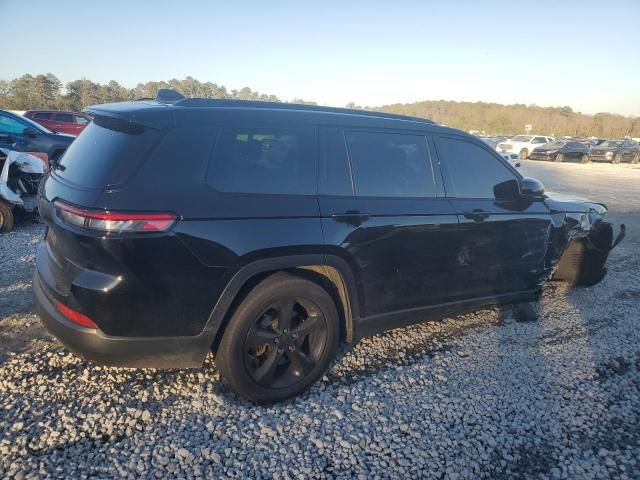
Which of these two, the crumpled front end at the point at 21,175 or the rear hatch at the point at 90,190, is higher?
the rear hatch at the point at 90,190

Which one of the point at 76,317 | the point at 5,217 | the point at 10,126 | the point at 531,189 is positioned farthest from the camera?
the point at 10,126

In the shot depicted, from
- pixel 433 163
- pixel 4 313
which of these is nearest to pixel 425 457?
pixel 433 163

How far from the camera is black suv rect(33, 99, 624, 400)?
227cm

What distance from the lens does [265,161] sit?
2.64 metres

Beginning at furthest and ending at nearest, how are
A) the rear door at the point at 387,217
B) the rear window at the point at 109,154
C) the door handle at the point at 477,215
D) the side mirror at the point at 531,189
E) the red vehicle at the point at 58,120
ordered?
the red vehicle at the point at 58,120
the side mirror at the point at 531,189
the door handle at the point at 477,215
the rear door at the point at 387,217
the rear window at the point at 109,154

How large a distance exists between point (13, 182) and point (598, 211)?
8.16 metres

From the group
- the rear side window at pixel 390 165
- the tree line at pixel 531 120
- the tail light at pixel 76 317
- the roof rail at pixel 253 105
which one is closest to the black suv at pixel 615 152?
the tree line at pixel 531 120

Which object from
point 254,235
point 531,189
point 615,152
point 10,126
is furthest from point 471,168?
point 615,152

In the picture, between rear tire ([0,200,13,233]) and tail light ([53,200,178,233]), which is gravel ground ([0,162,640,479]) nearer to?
tail light ([53,200,178,233])

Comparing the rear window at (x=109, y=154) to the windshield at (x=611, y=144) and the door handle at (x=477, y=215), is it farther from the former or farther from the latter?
the windshield at (x=611, y=144)

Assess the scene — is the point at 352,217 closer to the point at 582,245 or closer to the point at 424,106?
the point at 582,245

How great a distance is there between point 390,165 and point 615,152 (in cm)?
3596

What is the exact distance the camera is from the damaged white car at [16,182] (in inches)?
240

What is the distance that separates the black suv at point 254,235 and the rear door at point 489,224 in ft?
0.07
